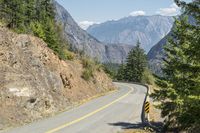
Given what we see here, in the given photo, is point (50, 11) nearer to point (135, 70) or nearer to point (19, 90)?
point (135, 70)

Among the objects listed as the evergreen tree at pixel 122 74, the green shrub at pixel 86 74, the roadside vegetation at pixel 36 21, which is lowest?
the evergreen tree at pixel 122 74

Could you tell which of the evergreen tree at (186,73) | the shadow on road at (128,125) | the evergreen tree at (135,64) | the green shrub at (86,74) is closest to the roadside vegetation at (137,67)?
the evergreen tree at (135,64)

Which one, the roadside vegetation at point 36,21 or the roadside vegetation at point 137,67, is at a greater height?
the roadside vegetation at point 36,21

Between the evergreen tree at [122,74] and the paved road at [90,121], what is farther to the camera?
the evergreen tree at [122,74]

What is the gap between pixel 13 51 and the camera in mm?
34062

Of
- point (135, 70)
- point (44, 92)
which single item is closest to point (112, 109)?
point (44, 92)

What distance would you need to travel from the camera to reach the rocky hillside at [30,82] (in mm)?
28641

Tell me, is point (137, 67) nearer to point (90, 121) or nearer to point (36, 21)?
point (36, 21)

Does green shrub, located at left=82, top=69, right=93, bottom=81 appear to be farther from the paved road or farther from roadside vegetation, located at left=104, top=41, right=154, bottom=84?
roadside vegetation, located at left=104, top=41, right=154, bottom=84

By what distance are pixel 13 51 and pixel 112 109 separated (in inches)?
438

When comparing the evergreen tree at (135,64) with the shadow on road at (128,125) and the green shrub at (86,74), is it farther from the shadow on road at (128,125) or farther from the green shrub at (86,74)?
the shadow on road at (128,125)

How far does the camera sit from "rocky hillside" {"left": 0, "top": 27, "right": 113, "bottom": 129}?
2864 cm

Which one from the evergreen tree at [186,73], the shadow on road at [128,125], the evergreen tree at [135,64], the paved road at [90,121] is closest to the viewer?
the evergreen tree at [186,73]

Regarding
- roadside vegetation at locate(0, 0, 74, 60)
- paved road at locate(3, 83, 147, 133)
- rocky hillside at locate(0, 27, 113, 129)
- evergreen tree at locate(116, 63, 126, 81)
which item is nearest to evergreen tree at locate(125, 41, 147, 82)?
evergreen tree at locate(116, 63, 126, 81)
